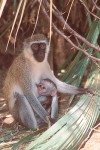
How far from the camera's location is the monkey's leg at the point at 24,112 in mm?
5898

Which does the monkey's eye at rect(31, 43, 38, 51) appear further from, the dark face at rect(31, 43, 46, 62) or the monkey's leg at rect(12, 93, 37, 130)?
the monkey's leg at rect(12, 93, 37, 130)

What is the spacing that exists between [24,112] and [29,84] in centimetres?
34

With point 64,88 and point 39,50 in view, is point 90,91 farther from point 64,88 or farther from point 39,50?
point 39,50

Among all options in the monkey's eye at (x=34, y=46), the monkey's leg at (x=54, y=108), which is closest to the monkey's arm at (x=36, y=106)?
the monkey's leg at (x=54, y=108)

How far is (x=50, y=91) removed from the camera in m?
6.15

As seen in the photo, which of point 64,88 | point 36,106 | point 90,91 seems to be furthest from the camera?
point 64,88

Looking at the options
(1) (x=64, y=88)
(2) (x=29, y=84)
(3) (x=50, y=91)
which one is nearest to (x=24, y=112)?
(2) (x=29, y=84)

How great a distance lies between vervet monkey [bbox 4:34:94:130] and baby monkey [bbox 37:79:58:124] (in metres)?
0.07

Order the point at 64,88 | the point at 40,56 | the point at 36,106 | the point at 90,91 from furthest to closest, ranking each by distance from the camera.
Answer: the point at 64,88
the point at 40,56
the point at 36,106
the point at 90,91

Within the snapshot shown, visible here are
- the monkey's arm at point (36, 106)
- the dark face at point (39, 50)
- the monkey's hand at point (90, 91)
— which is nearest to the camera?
the monkey's hand at point (90, 91)

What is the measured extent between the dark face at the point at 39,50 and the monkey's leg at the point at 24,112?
0.52 metres

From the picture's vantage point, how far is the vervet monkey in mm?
5930

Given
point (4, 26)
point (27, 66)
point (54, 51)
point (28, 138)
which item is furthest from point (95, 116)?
point (54, 51)

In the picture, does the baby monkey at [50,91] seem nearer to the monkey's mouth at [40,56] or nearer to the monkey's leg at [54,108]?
the monkey's leg at [54,108]
